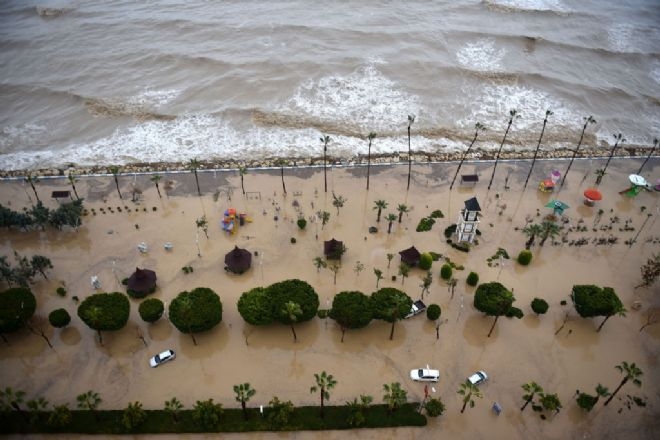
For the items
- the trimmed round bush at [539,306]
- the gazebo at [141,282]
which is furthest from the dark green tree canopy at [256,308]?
the trimmed round bush at [539,306]

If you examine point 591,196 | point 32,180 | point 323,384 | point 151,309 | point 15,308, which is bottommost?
point 151,309

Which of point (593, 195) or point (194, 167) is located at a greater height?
point (194, 167)

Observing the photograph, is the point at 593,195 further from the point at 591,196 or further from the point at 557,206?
the point at 557,206

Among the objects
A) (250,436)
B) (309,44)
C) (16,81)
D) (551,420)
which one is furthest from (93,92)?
(551,420)

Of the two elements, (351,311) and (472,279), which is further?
(472,279)

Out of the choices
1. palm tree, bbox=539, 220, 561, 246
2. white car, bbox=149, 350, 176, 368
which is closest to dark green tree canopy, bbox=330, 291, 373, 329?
white car, bbox=149, 350, 176, 368

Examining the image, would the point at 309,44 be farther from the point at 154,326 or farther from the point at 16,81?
the point at 154,326

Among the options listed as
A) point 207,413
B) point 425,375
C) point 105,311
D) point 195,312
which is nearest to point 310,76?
point 195,312

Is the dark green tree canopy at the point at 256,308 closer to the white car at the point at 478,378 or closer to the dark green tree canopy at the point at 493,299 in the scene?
the white car at the point at 478,378
